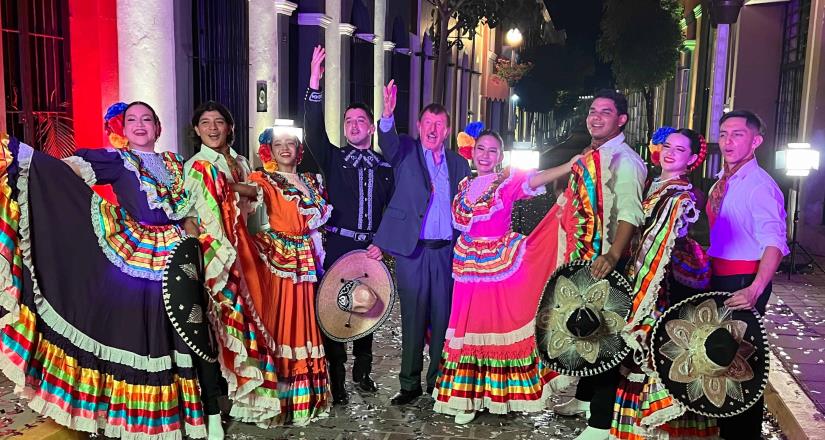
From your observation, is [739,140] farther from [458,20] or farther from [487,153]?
[458,20]

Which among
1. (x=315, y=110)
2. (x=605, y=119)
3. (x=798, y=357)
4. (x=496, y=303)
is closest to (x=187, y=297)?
(x=315, y=110)

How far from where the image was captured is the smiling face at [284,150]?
16.0ft

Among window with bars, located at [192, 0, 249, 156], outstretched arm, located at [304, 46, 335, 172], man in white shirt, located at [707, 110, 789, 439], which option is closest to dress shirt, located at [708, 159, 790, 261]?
man in white shirt, located at [707, 110, 789, 439]

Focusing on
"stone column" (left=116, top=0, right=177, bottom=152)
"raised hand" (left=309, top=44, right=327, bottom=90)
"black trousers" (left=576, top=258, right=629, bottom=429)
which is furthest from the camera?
"stone column" (left=116, top=0, right=177, bottom=152)

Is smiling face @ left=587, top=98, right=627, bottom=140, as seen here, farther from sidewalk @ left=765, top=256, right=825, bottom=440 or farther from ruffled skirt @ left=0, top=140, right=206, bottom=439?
ruffled skirt @ left=0, top=140, right=206, bottom=439

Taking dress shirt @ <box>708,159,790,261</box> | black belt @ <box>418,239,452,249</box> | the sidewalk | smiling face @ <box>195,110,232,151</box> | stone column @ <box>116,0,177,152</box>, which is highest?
stone column @ <box>116,0,177,152</box>

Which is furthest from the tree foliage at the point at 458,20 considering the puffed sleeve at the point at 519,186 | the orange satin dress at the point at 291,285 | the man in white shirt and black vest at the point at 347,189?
the orange satin dress at the point at 291,285

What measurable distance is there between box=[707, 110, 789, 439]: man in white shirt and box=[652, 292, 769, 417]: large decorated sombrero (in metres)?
0.10

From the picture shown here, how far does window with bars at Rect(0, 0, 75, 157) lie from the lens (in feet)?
22.5

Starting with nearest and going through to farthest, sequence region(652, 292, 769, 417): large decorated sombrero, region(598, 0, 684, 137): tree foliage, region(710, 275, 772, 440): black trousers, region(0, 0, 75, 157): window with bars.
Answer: region(652, 292, 769, 417): large decorated sombrero < region(710, 275, 772, 440): black trousers < region(0, 0, 75, 157): window with bars < region(598, 0, 684, 137): tree foliage

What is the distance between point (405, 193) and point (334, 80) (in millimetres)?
9448

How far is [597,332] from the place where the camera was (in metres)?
4.07

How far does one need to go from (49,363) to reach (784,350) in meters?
5.53

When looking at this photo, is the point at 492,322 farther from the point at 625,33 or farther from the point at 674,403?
the point at 625,33
